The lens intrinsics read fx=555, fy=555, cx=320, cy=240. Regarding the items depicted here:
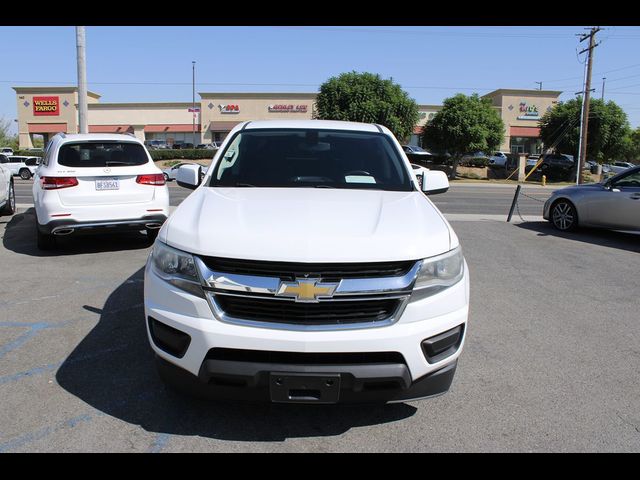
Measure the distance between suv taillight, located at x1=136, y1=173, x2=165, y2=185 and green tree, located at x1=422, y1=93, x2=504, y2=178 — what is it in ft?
107

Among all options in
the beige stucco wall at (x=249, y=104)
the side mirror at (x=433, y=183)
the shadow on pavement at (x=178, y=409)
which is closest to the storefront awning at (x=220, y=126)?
the beige stucco wall at (x=249, y=104)

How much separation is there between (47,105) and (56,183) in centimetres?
6542

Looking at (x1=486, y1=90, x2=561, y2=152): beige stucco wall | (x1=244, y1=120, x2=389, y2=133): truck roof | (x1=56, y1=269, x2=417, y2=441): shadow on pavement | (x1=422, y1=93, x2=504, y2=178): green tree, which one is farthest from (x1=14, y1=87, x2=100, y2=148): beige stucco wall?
(x1=56, y1=269, x2=417, y2=441): shadow on pavement

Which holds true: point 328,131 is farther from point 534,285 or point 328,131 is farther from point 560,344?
point 534,285

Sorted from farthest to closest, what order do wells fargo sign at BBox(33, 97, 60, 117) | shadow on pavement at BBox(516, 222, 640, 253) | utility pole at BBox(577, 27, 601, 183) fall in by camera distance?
wells fargo sign at BBox(33, 97, 60, 117) < utility pole at BBox(577, 27, 601, 183) < shadow on pavement at BBox(516, 222, 640, 253)

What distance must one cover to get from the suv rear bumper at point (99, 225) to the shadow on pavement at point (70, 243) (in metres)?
0.46

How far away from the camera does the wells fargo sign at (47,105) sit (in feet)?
212

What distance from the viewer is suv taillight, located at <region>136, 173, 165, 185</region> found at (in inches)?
312

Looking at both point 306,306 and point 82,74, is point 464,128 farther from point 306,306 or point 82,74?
point 306,306

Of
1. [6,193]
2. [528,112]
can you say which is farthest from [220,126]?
[6,193]

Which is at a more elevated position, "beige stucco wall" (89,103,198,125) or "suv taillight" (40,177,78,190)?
"beige stucco wall" (89,103,198,125)

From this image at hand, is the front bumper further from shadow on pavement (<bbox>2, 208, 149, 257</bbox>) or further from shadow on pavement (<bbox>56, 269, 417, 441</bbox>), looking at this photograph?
shadow on pavement (<bbox>2, 208, 149, 257</bbox>)

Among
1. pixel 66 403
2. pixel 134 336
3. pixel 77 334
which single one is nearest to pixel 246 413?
pixel 66 403
